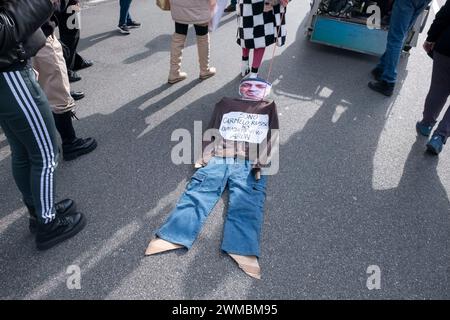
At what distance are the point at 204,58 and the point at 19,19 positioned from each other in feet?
8.13

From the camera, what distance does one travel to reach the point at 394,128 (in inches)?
120

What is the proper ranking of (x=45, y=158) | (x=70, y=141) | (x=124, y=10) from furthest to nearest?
1. (x=124, y=10)
2. (x=70, y=141)
3. (x=45, y=158)

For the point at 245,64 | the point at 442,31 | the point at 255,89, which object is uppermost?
the point at 442,31

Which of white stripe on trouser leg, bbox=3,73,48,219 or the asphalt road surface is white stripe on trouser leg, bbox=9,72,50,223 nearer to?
white stripe on trouser leg, bbox=3,73,48,219

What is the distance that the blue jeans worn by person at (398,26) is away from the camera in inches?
124

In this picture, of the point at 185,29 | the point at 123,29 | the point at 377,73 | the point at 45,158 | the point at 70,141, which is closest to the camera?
the point at 45,158

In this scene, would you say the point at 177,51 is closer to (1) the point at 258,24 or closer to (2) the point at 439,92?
(1) the point at 258,24

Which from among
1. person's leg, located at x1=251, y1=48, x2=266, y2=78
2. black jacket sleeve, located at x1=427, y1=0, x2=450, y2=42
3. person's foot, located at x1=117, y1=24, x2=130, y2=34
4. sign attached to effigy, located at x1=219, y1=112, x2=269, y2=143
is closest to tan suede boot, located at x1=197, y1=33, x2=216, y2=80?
person's leg, located at x1=251, y1=48, x2=266, y2=78

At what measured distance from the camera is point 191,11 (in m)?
3.03

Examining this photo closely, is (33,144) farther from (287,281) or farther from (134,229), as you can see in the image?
(287,281)

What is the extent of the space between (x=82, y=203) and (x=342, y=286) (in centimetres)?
169

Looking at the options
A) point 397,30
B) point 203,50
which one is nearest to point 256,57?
point 203,50

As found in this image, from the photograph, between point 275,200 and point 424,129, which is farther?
point 424,129
